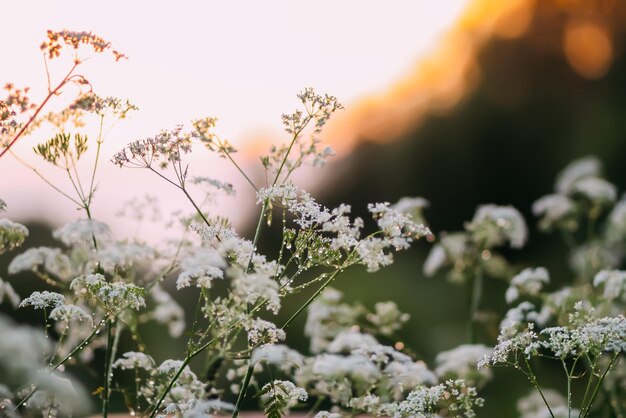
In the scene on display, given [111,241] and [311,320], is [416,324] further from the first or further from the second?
[111,241]

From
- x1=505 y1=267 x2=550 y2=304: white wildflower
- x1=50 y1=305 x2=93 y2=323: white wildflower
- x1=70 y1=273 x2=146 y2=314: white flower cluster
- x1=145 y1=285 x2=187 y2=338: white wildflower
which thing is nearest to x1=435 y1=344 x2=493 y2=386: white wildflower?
x1=505 y1=267 x2=550 y2=304: white wildflower

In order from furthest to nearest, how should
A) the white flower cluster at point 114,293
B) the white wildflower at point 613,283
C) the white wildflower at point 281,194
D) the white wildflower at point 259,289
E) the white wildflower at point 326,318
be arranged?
the white wildflower at point 326,318
the white wildflower at point 613,283
the white wildflower at point 281,194
the white flower cluster at point 114,293
the white wildflower at point 259,289

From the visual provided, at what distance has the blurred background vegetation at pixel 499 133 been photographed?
45.5ft

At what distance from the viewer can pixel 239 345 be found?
1075 cm

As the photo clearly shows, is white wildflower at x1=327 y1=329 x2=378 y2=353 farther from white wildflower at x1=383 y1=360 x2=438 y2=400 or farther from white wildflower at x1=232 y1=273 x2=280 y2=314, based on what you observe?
white wildflower at x1=232 y1=273 x2=280 y2=314

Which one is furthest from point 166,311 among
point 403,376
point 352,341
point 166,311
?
point 403,376

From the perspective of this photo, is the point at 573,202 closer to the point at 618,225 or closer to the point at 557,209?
the point at 557,209

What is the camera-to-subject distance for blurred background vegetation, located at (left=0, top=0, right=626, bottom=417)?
13.9m

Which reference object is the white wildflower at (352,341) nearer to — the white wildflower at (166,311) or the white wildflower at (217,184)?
the white wildflower at (166,311)

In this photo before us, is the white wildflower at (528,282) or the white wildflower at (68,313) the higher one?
the white wildflower at (528,282)

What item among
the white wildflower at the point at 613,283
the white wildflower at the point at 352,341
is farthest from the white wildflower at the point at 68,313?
the white wildflower at the point at 613,283

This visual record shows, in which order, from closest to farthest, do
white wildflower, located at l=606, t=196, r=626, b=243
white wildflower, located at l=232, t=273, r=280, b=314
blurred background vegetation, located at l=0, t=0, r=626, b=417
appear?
white wildflower, located at l=232, t=273, r=280, b=314 → white wildflower, located at l=606, t=196, r=626, b=243 → blurred background vegetation, located at l=0, t=0, r=626, b=417

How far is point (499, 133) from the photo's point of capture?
1499 centimetres

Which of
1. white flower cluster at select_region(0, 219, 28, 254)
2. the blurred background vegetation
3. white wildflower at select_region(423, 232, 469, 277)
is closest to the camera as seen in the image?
white flower cluster at select_region(0, 219, 28, 254)
